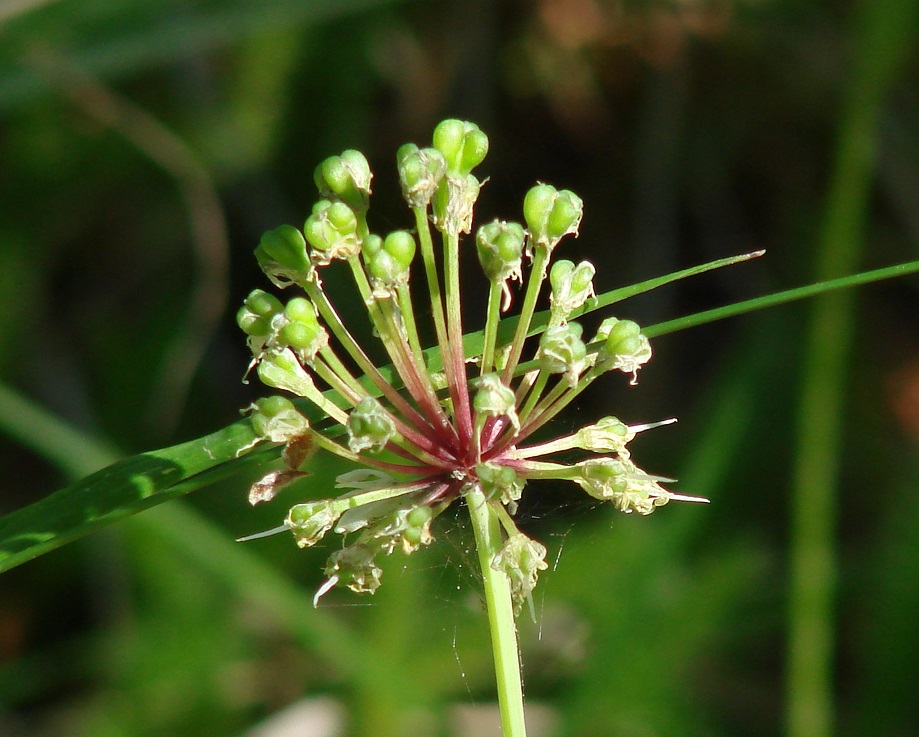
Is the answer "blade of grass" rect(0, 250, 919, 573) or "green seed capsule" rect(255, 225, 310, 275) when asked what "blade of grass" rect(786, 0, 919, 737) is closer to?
"blade of grass" rect(0, 250, 919, 573)

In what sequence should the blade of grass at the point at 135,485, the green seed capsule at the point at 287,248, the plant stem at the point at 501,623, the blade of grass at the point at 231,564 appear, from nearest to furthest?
the plant stem at the point at 501,623 < the blade of grass at the point at 135,485 < the green seed capsule at the point at 287,248 < the blade of grass at the point at 231,564

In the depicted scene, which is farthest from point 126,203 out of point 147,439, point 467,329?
point 467,329

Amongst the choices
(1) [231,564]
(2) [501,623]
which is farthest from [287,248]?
(1) [231,564]

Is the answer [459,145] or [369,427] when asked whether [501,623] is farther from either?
[459,145]

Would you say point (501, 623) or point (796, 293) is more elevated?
point (796, 293)

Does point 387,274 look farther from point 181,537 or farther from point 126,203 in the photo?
point 126,203

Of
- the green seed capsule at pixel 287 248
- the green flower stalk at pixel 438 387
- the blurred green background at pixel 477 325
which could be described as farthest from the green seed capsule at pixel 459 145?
the blurred green background at pixel 477 325

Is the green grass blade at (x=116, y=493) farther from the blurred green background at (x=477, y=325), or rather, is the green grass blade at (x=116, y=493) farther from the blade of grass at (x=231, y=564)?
the blade of grass at (x=231, y=564)

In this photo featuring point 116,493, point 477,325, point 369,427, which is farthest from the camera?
A: point 477,325
